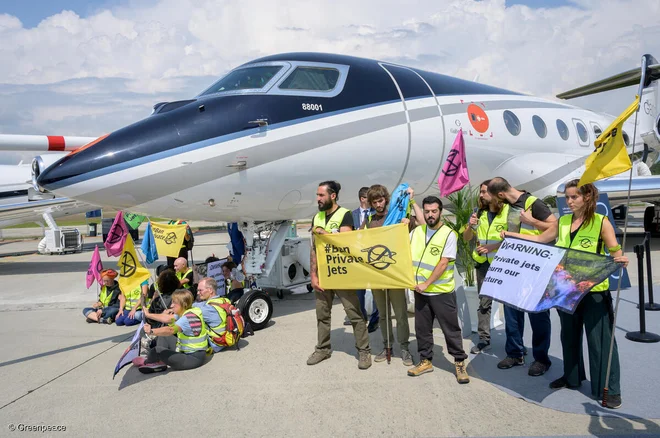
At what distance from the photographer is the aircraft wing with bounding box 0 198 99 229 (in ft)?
54.7

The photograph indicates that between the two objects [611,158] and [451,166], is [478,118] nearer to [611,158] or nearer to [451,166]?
[451,166]

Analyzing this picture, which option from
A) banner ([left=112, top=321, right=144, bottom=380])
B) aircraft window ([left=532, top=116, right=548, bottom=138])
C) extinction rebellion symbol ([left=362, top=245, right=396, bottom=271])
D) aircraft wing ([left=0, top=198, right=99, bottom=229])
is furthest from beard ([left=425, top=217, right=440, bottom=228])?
aircraft wing ([left=0, top=198, right=99, bottom=229])

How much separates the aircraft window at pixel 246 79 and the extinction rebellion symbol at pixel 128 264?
8.21 ft

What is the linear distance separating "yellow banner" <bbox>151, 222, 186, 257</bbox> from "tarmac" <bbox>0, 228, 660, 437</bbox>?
173cm

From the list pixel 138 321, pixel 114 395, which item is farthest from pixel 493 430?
pixel 138 321

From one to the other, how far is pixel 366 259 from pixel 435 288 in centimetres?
78

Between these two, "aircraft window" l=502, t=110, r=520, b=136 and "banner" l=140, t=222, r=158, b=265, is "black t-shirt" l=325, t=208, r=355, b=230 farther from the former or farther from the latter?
"banner" l=140, t=222, r=158, b=265

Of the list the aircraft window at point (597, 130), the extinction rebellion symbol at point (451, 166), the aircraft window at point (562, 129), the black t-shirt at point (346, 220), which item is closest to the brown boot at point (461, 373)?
the black t-shirt at point (346, 220)

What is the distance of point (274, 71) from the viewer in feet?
20.4

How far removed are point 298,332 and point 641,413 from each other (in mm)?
3896

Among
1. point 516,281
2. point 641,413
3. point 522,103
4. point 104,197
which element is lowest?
point 641,413

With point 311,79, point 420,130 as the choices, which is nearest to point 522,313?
point 420,130

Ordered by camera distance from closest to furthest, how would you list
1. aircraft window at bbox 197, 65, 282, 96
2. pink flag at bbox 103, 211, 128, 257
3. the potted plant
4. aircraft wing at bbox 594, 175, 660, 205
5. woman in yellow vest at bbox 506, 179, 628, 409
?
woman in yellow vest at bbox 506, 179, 628, 409 → the potted plant → aircraft window at bbox 197, 65, 282, 96 → pink flag at bbox 103, 211, 128, 257 → aircraft wing at bbox 594, 175, 660, 205

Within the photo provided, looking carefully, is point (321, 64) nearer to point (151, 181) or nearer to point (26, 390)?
point (151, 181)
